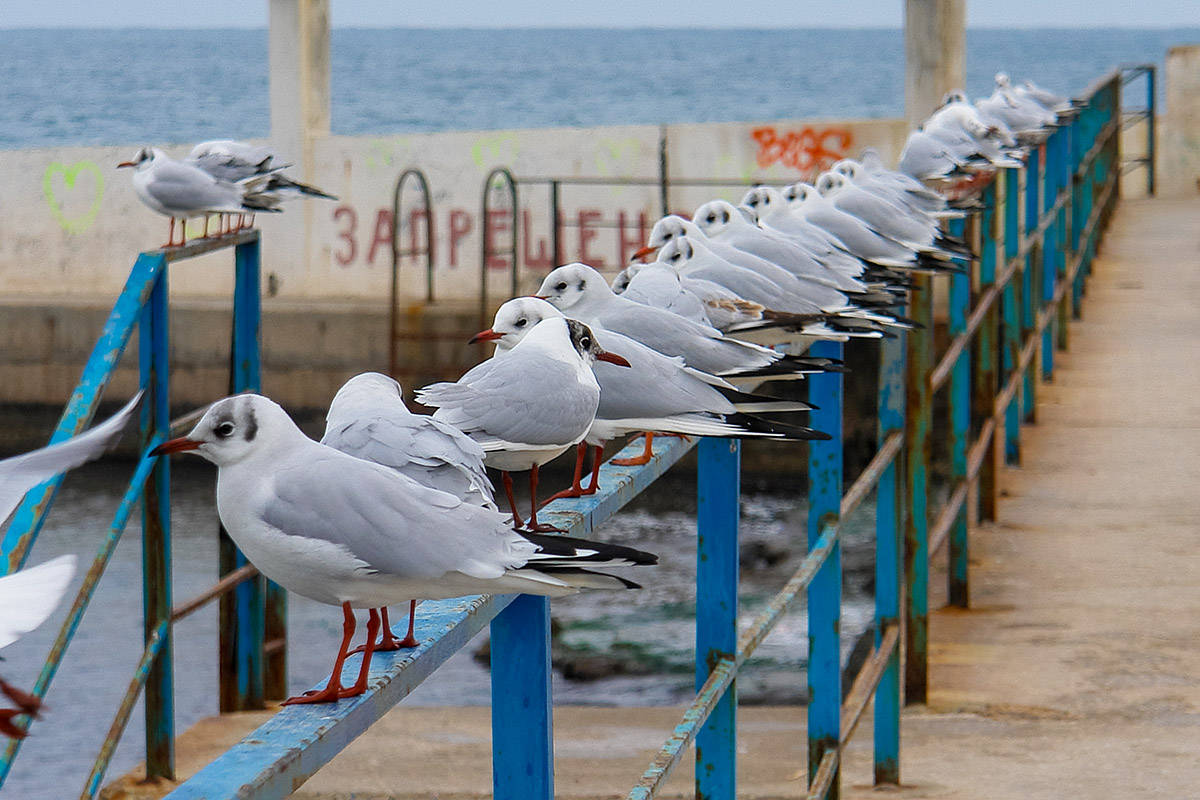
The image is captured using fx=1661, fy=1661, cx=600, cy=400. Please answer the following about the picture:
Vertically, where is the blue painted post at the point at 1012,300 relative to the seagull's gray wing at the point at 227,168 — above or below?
below

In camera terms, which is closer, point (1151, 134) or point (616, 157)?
point (616, 157)

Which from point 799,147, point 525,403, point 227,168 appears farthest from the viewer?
point 799,147

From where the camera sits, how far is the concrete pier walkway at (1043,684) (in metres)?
3.63

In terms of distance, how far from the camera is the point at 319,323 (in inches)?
491

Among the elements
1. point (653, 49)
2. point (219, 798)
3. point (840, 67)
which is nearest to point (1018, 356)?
point (219, 798)

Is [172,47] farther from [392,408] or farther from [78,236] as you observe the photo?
[392,408]

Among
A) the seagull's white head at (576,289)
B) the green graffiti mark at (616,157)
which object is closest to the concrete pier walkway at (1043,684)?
the seagull's white head at (576,289)

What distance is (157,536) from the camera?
162 inches

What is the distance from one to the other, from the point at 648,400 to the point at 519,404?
0.95ft

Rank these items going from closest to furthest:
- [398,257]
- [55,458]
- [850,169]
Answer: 1. [55,458]
2. [850,169]
3. [398,257]

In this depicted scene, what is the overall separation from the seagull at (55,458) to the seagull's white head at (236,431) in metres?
0.05

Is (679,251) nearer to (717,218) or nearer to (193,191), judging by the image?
(717,218)

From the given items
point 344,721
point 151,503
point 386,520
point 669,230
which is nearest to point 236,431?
point 386,520

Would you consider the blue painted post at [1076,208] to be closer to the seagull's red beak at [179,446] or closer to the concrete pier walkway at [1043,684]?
the concrete pier walkway at [1043,684]
